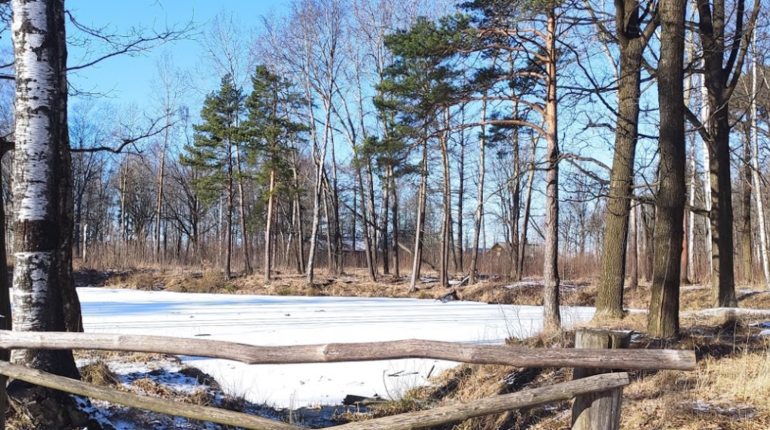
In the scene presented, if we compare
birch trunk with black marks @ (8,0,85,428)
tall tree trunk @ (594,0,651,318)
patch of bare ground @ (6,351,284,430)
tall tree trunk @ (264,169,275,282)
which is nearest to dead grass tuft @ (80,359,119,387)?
patch of bare ground @ (6,351,284,430)

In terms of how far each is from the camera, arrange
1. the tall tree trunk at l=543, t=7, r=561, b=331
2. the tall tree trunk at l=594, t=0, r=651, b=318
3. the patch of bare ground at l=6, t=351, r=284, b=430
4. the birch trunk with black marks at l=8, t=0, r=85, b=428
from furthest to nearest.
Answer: the tall tree trunk at l=543, t=7, r=561, b=331
the tall tree trunk at l=594, t=0, r=651, b=318
the patch of bare ground at l=6, t=351, r=284, b=430
the birch trunk with black marks at l=8, t=0, r=85, b=428

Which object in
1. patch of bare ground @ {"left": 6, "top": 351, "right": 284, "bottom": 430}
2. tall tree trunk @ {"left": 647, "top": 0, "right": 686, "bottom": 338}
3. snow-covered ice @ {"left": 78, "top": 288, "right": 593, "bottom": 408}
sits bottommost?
snow-covered ice @ {"left": 78, "top": 288, "right": 593, "bottom": 408}

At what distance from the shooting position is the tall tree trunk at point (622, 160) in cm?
923

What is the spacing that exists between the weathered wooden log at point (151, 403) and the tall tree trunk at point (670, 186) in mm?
5790

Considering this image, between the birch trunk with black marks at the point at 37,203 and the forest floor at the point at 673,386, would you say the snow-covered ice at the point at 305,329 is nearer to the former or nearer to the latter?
the forest floor at the point at 673,386

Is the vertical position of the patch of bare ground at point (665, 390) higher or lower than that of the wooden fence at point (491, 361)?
lower

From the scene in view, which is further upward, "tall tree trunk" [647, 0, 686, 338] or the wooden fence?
"tall tree trunk" [647, 0, 686, 338]

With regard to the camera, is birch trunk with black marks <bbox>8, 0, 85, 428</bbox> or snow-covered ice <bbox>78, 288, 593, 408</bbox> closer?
birch trunk with black marks <bbox>8, 0, 85, 428</bbox>

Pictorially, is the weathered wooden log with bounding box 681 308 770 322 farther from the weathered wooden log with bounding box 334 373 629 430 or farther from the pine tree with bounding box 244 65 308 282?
the pine tree with bounding box 244 65 308 282

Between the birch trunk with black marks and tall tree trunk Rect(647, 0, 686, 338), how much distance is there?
6.51 meters

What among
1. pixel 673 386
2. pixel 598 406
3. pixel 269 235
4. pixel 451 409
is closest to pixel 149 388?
pixel 451 409

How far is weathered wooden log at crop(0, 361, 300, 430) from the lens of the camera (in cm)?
317

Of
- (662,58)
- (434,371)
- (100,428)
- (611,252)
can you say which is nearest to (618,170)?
(611,252)

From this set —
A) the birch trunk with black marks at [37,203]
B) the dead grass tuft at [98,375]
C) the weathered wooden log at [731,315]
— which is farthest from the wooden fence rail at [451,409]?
the weathered wooden log at [731,315]
